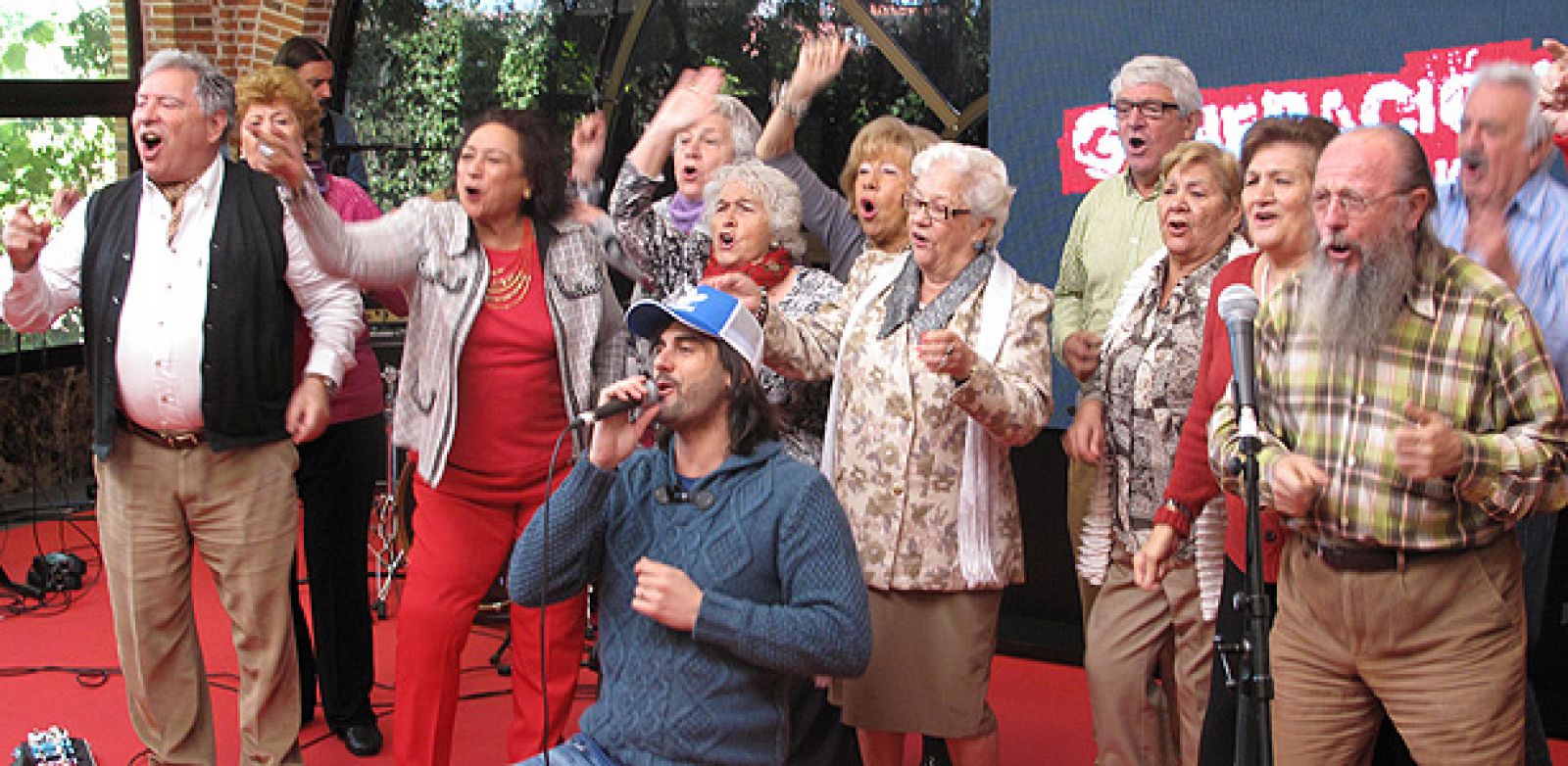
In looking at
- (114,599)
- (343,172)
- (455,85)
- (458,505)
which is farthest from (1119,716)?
(455,85)

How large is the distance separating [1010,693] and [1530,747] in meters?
2.33

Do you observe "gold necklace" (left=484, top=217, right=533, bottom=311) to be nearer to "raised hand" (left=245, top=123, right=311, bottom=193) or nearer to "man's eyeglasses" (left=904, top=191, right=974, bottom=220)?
"raised hand" (left=245, top=123, right=311, bottom=193)

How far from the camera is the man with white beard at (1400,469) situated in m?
2.67

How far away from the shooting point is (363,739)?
473 centimetres

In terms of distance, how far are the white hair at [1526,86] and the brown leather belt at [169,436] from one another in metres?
3.11

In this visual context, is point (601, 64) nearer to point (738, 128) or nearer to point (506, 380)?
point (738, 128)

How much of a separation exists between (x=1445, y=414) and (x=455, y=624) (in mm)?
2352

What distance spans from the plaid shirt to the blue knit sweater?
77 centimetres

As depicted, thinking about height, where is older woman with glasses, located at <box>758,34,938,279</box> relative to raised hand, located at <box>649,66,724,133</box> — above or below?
below

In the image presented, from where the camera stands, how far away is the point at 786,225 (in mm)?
4273

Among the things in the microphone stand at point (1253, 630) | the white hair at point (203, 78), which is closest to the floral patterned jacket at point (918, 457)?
the microphone stand at point (1253, 630)

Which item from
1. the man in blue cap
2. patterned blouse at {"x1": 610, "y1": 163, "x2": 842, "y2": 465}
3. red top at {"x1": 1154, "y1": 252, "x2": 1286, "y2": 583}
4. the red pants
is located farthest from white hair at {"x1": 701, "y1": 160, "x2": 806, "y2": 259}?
red top at {"x1": 1154, "y1": 252, "x2": 1286, "y2": 583}

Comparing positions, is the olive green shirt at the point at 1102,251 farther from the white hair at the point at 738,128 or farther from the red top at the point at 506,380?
the red top at the point at 506,380

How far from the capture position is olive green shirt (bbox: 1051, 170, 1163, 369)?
435cm
